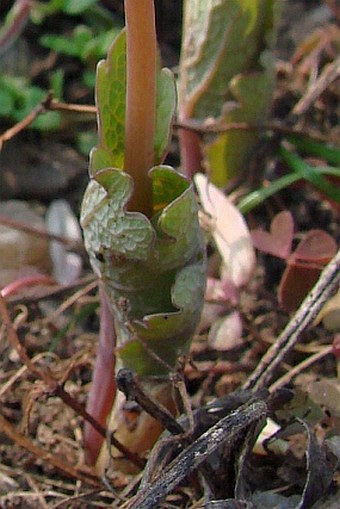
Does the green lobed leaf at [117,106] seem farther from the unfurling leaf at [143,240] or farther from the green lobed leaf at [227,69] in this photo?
the green lobed leaf at [227,69]

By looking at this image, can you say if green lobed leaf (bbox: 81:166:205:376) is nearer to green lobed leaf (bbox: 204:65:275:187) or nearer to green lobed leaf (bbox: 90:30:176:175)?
green lobed leaf (bbox: 90:30:176:175)

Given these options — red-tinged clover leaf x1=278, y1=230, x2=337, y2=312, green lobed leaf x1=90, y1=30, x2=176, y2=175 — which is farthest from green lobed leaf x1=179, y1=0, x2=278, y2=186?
green lobed leaf x1=90, y1=30, x2=176, y2=175

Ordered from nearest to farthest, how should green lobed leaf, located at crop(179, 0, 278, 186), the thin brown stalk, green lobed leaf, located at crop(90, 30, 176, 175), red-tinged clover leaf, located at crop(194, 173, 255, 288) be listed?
the thin brown stalk → green lobed leaf, located at crop(90, 30, 176, 175) → red-tinged clover leaf, located at crop(194, 173, 255, 288) → green lobed leaf, located at crop(179, 0, 278, 186)

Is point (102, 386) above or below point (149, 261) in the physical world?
below

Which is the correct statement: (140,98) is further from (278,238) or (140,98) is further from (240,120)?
(240,120)

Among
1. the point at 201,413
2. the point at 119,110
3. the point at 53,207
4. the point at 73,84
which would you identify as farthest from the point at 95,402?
the point at 73,84

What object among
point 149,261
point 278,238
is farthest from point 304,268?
point 149,261

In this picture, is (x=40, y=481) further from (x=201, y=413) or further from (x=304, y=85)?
(x=304, y=85)
